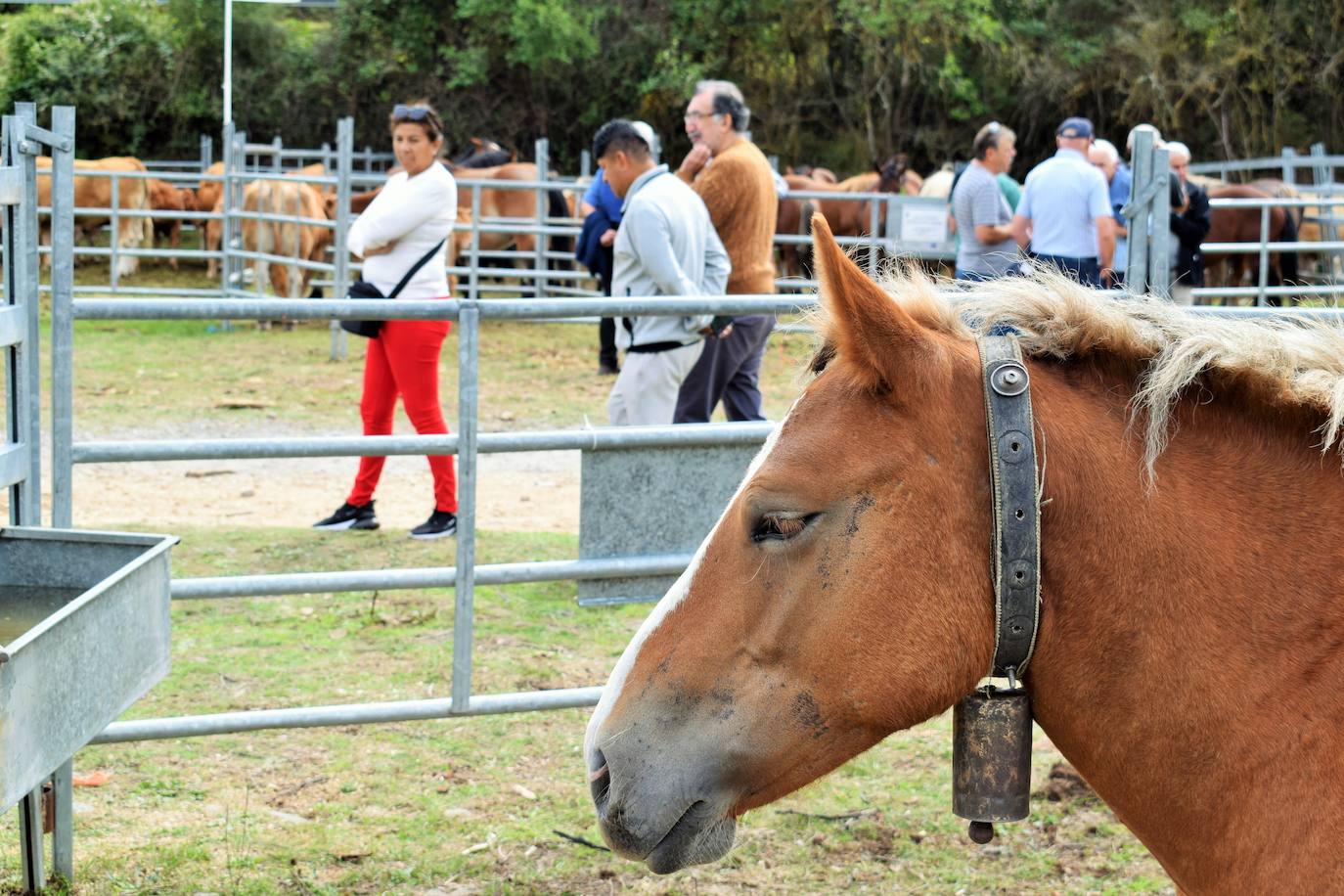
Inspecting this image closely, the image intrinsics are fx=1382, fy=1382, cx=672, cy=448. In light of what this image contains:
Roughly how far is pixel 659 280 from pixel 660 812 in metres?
4.18

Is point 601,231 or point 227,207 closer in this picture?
point 601,231

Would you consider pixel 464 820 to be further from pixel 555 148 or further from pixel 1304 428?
pixel 555 148

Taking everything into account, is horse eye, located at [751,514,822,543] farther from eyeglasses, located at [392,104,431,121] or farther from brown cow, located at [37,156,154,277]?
brown cow, located at [37,156,154,277]

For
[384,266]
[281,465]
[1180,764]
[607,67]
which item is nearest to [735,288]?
[384,266]

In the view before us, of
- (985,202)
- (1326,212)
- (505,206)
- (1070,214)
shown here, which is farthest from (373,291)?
(1326,212)

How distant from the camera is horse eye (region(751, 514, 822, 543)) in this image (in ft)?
5.75

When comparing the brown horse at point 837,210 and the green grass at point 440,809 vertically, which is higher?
the brown horse at point 837,210

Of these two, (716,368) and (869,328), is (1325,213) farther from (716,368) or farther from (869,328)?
(869,328)

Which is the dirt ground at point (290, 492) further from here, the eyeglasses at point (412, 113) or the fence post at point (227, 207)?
the fence post at point (227, 207)

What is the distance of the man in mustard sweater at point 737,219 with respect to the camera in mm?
6215

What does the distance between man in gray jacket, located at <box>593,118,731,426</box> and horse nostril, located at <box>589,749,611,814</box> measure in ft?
12.6

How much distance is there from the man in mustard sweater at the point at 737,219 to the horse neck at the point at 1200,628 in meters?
4.43

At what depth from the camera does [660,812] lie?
69.5 inches

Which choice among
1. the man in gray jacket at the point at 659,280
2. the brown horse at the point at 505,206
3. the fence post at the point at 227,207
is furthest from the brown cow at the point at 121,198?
the man in gray jacket at the point at 659,280
